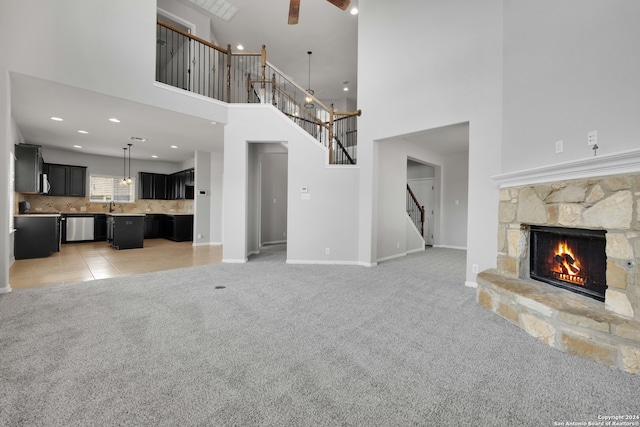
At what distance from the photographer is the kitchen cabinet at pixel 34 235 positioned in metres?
5.50

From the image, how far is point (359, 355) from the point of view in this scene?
1.98 m

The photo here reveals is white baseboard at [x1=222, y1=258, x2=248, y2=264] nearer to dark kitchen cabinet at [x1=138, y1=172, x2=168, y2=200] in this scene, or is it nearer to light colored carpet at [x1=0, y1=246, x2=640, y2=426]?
light colored carpet at [x1=0, y1=246, x2=640, y2=426]

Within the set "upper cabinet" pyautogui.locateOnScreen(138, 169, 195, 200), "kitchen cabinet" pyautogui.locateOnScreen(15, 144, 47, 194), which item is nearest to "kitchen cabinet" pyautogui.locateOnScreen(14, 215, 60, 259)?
"kitchen cabinet" pyautogui.locateOnScreen(15, 144, 47, 194)

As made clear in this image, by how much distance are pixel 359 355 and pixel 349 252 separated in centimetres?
343

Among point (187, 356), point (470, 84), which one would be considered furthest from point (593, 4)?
point (187, 356)

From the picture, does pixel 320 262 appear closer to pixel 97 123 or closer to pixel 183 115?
pixel 183 115

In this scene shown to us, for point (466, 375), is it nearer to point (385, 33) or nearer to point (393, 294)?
point (393, 294)

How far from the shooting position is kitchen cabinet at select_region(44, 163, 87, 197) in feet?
26.1

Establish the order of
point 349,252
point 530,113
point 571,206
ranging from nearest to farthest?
1. point 571,206
2. point 530,113
3. point 349,252

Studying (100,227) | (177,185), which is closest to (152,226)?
(100,227)

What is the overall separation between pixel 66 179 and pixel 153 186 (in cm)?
228

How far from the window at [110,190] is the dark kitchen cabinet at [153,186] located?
314 mm

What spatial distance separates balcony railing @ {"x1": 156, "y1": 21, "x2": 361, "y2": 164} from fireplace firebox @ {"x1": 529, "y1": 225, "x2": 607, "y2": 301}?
364cm

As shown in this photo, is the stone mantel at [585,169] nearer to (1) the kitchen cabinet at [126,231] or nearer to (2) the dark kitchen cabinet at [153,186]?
(1) the kitchen cabinet at [126,231]
